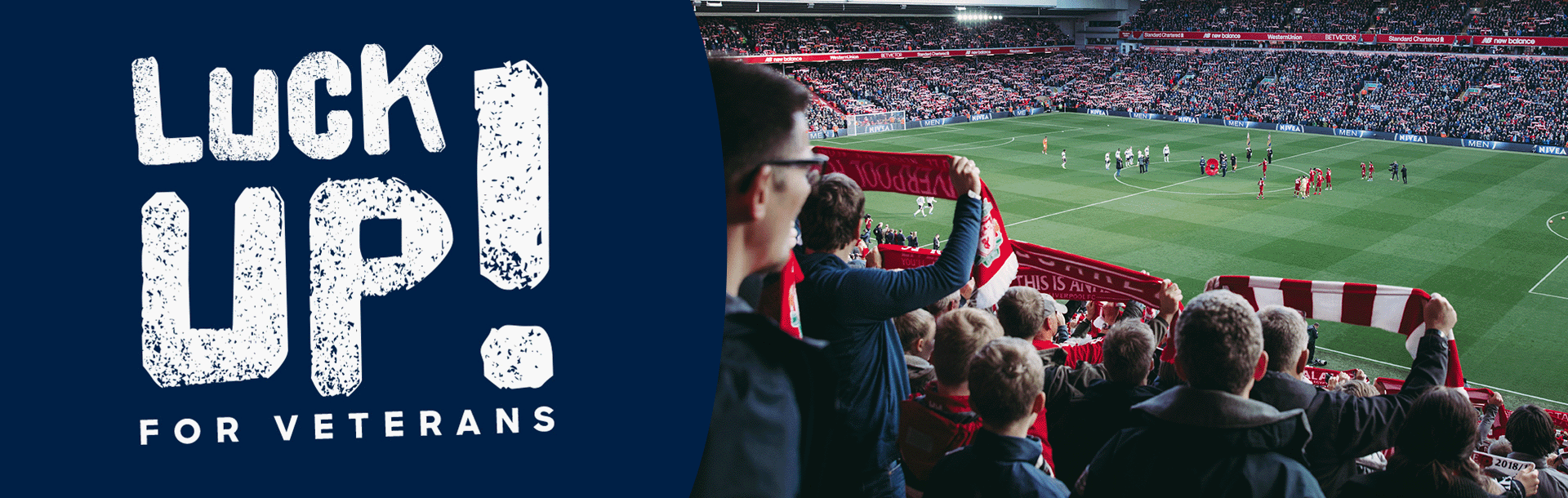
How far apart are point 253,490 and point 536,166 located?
2.29 feet

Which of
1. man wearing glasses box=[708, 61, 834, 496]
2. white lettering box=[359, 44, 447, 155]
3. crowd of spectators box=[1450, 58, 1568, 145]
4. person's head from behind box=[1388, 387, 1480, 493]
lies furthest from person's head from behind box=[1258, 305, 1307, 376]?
crowd of spectators box=[1450, 58, 1568, 145]

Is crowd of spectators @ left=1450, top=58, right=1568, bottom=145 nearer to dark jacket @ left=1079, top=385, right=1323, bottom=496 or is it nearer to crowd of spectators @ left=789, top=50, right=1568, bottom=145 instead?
crowd of spectators @ left=789, top=50, right=1568, bottom=145

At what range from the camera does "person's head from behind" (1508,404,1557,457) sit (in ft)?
21.4

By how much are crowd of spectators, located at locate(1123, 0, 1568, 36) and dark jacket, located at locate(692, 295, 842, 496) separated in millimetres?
74803

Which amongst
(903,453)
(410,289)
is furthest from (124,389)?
(903,453)

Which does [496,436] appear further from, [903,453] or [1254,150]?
[1254,150]

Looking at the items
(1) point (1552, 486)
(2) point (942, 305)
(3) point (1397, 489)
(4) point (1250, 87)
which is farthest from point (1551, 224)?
(4) point (1250, 87)

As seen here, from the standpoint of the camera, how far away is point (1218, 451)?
293cm

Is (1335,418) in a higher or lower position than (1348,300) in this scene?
lower

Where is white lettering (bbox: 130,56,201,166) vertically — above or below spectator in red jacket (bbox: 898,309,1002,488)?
above

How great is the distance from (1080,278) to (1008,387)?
5.22 m

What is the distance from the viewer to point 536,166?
149cm

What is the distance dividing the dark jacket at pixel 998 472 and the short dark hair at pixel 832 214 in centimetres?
99

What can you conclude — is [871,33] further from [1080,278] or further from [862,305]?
[862,305]
